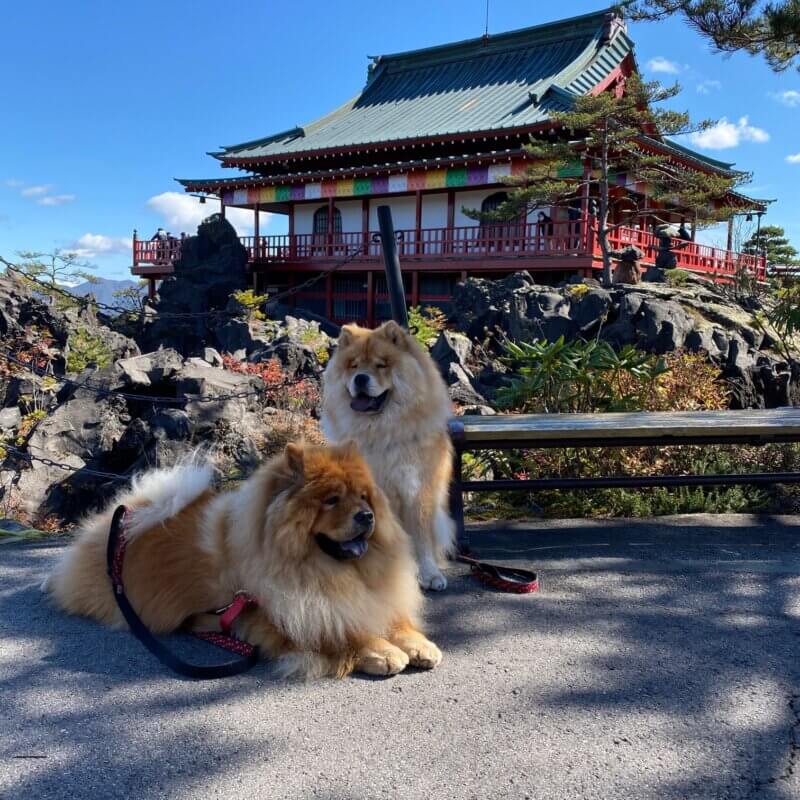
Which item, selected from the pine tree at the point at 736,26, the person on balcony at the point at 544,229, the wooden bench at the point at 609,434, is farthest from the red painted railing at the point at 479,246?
the wooden bench at the point at 609,434

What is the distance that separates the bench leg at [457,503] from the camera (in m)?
4.57

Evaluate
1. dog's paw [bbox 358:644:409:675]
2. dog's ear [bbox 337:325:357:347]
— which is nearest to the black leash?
dog's paw [bbox 358:644:409:675]

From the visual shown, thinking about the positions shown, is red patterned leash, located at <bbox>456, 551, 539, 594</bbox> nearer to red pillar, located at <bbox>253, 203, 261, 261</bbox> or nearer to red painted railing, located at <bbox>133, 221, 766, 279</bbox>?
red painted railing, located at <bbox>133, 221, 766, 279</bbox>

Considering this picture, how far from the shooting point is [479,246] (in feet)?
71.5

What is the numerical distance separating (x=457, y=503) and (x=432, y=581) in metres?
0.84

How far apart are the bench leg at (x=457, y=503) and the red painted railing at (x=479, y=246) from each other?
1540 cm

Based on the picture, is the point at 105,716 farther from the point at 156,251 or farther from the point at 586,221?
the point at 156,251

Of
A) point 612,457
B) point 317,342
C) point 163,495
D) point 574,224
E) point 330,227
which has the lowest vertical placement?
point 612,457

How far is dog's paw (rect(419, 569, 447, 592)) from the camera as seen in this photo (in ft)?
12.8

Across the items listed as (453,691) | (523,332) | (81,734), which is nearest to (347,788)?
(453,691)

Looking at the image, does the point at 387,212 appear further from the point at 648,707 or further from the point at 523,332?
the point at 523,332

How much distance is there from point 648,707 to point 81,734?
1.97 m

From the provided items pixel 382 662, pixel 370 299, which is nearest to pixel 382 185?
pixel 370 299

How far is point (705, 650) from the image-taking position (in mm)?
3174
